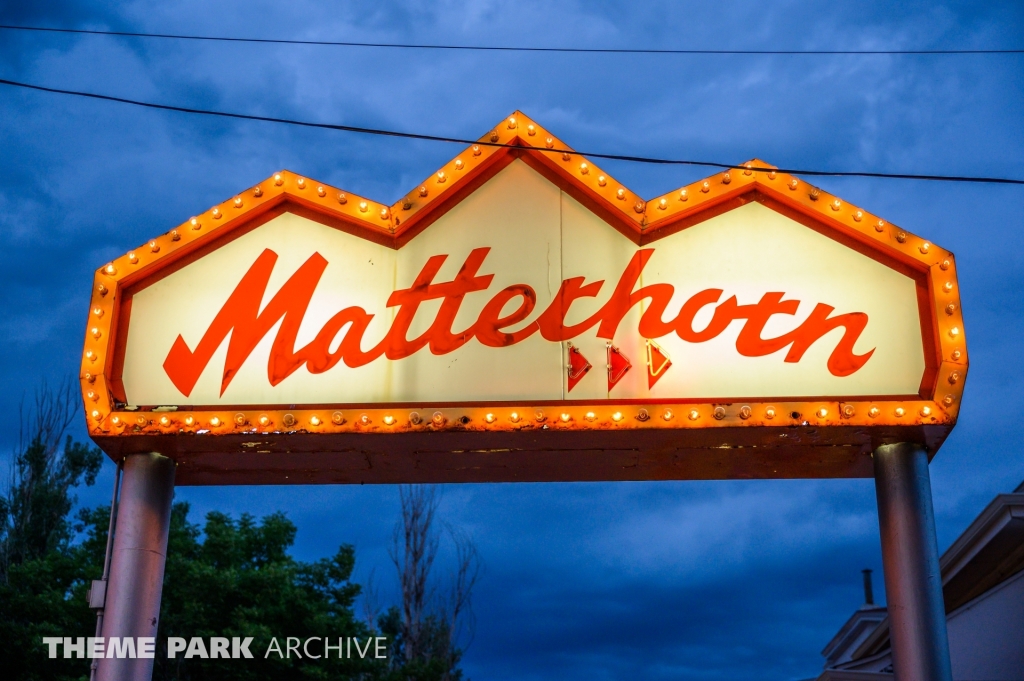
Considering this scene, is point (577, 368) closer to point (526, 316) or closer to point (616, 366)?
point (616, 366)

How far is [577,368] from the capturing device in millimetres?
7516

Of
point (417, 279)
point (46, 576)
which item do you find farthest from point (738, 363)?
point (46, 576)

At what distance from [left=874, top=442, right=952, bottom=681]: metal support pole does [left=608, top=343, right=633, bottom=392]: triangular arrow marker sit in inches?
79.6

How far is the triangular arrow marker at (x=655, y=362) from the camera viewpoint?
24.5 ft

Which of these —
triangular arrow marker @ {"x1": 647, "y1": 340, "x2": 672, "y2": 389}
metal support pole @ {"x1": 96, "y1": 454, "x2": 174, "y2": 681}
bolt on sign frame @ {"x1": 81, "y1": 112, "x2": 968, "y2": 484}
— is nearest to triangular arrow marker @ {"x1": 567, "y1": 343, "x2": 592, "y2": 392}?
bolt on sign frame @ {"x1": 81, "y1": 112, "x2": 968, "y2": 484}

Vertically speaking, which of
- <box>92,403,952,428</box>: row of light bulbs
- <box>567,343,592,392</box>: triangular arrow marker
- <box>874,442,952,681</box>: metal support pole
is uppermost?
<box>567,343,592,392</box>: triangular arrow marker

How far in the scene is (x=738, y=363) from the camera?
24.7 ft

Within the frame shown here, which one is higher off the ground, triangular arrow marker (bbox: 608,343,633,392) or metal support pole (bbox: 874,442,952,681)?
triangular arrow marker (bbox: 608,343,633,392)

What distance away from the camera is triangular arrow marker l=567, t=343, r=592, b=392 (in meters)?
7.50

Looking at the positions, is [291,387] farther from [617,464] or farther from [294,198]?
[617,464]

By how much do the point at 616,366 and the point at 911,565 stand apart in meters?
2.53

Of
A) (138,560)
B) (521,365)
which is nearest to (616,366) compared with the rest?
(521,365)

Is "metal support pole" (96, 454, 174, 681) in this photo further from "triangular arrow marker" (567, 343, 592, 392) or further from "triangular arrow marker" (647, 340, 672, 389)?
"triangular arrow marker" (647, 340, 672, 389)

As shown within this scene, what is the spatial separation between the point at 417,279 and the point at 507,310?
78 cm
